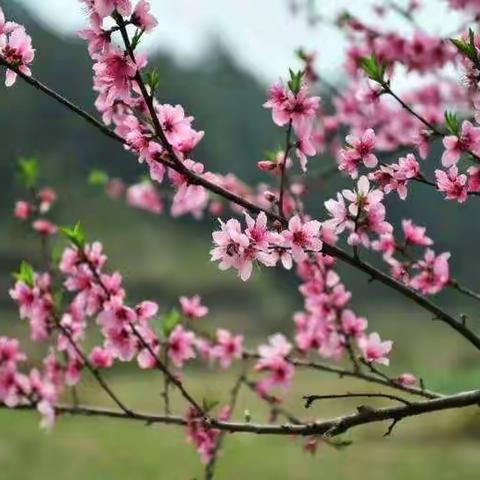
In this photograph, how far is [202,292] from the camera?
27.3 metres

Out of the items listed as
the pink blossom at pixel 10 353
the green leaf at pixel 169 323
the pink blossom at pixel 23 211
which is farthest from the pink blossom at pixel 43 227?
the green leaf at pixel 169 323

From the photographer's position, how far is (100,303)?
7.38 feet

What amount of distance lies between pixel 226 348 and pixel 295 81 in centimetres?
171

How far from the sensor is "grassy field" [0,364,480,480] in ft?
25.6

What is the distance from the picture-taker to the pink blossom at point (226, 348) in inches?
126

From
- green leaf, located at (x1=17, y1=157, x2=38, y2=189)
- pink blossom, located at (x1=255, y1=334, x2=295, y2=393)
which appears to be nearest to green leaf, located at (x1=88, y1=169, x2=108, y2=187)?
green leaf, located at (x1=17, y1=157, x2=38, y2=189)

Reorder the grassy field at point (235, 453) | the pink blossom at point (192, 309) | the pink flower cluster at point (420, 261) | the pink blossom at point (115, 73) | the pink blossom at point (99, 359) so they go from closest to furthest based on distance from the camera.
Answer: the pink blossom at point (115, 73)
the pink flower cluster at point (420, 261)
the pink blossom at point (99, 359)
the pink blossom at point (192, 309)
the grassy field at point (235, 453)

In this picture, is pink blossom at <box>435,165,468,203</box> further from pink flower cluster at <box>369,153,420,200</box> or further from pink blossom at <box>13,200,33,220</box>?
pink blossom at <box>13,200,33,220</box>

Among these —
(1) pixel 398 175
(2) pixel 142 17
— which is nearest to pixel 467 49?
(1) pixel 398 175

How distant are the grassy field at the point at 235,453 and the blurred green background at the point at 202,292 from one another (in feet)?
0.08

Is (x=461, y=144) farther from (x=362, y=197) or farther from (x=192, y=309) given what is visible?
(x=192, y=309)

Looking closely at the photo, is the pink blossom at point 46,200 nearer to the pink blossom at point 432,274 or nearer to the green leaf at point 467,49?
→ the pink blossom at point 432,274

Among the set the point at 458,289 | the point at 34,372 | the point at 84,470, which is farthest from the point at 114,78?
the point at 84,470

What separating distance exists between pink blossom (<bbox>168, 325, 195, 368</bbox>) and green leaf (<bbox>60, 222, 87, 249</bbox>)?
53 cm
